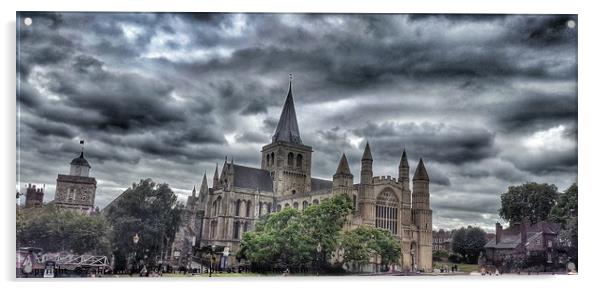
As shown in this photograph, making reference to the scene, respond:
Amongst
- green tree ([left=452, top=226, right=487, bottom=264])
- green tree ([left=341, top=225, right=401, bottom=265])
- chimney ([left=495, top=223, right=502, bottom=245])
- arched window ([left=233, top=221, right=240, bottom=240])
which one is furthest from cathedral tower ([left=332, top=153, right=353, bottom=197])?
chimney ([left=495, top=223, right=502, bottom=245])

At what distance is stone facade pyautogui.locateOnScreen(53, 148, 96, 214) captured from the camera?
13.6m

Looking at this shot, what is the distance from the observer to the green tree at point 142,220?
14.1m

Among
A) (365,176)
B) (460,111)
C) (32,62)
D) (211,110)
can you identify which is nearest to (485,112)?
(460,111)

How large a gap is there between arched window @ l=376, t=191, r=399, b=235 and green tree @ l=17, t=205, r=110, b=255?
766 centimetres

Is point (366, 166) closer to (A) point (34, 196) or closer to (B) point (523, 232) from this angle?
(B) point (523, 232)

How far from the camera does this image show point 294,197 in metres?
18.4

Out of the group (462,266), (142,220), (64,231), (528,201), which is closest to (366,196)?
(462,266)

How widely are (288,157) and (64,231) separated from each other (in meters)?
7.71

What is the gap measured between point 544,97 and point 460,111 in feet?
6.74

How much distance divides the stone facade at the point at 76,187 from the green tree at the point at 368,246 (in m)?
6.48
